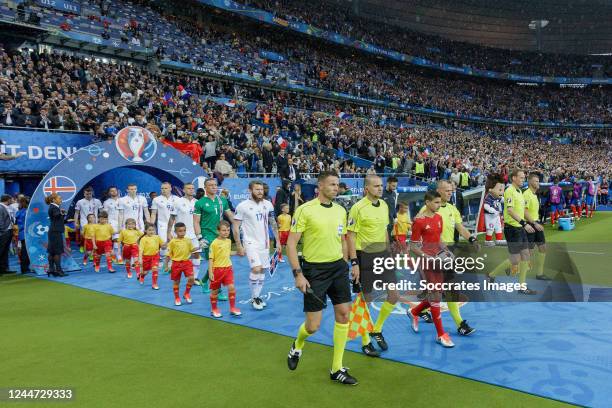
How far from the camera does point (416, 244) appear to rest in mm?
5801

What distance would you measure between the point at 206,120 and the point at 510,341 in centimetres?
1710

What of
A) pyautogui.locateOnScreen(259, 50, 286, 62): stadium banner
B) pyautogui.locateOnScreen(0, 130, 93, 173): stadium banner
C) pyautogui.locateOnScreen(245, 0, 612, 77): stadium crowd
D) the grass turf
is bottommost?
the grass turf

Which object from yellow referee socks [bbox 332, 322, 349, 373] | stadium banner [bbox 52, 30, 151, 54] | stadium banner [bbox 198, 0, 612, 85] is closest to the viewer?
yellow referee socks [bbox 332, 322, 349, 373]

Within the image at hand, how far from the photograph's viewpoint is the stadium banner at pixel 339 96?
101 feet

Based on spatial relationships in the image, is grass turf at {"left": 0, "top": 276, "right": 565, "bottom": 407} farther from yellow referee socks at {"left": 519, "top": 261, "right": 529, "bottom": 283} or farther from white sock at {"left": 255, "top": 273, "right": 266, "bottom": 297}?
yellow referee socks at {"left": 519, "top": 261, "right": 529, "bottom": 283}

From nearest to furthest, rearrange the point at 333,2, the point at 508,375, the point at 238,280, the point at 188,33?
the point at 508,375
the point at 238,280
the point at 188,33
the point at 333,2

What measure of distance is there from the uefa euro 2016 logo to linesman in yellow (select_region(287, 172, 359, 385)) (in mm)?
8972

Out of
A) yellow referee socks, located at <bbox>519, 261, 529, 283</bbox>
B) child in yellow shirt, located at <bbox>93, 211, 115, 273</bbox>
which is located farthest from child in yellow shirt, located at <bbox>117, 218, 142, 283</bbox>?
yellow referee socks, located at <bbox>519, 261, 529, 283</bbox>

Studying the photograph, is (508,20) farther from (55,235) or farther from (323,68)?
(55,235)

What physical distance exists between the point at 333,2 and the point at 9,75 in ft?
145

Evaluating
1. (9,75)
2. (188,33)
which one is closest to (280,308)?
(9,75)

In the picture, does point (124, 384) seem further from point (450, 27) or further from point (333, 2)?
point (450, 27)

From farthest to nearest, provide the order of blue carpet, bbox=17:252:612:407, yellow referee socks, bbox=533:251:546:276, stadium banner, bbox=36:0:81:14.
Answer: stadium banner, bbox=36:0:81:14 → yellow referee socks, bbox=533:251:546:276 → blue carpet, bbox=17:252:612:407

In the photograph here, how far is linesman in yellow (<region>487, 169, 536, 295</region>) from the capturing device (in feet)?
25.6
